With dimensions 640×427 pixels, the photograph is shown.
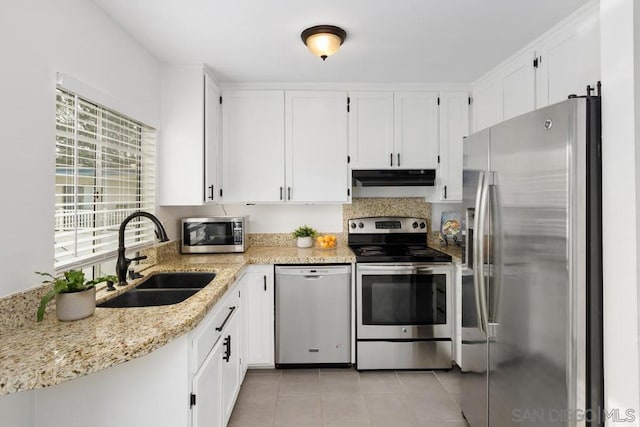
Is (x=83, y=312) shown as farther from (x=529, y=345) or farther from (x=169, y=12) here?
(x=529, y=345)

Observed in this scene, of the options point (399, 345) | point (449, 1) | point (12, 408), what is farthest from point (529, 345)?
point (12, 408)

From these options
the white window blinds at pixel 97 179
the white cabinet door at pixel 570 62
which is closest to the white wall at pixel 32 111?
the white window blinds at pixel 97 179

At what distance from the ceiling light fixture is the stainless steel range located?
1565 mm

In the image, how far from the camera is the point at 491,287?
173 cm

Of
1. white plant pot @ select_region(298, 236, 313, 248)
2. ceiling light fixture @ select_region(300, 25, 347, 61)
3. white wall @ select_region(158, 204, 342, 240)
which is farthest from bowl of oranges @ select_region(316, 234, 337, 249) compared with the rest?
ceiling light fixture @ select_region(300, 25, 347, 61)

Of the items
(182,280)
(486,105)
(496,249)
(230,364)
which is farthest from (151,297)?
(486,105)

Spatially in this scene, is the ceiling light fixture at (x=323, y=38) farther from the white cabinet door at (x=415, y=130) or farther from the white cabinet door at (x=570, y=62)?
the white cabinet door at (x=570, y=62)

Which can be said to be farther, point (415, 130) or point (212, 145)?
point (415, 130)

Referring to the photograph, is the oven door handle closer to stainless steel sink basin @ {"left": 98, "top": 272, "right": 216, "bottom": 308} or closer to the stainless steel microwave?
the stainless steel microwave

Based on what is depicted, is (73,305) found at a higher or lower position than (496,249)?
lower

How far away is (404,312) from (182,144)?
2226mm

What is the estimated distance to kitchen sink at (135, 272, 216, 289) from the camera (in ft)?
7.34

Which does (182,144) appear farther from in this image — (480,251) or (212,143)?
(480,251)

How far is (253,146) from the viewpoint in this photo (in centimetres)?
306
